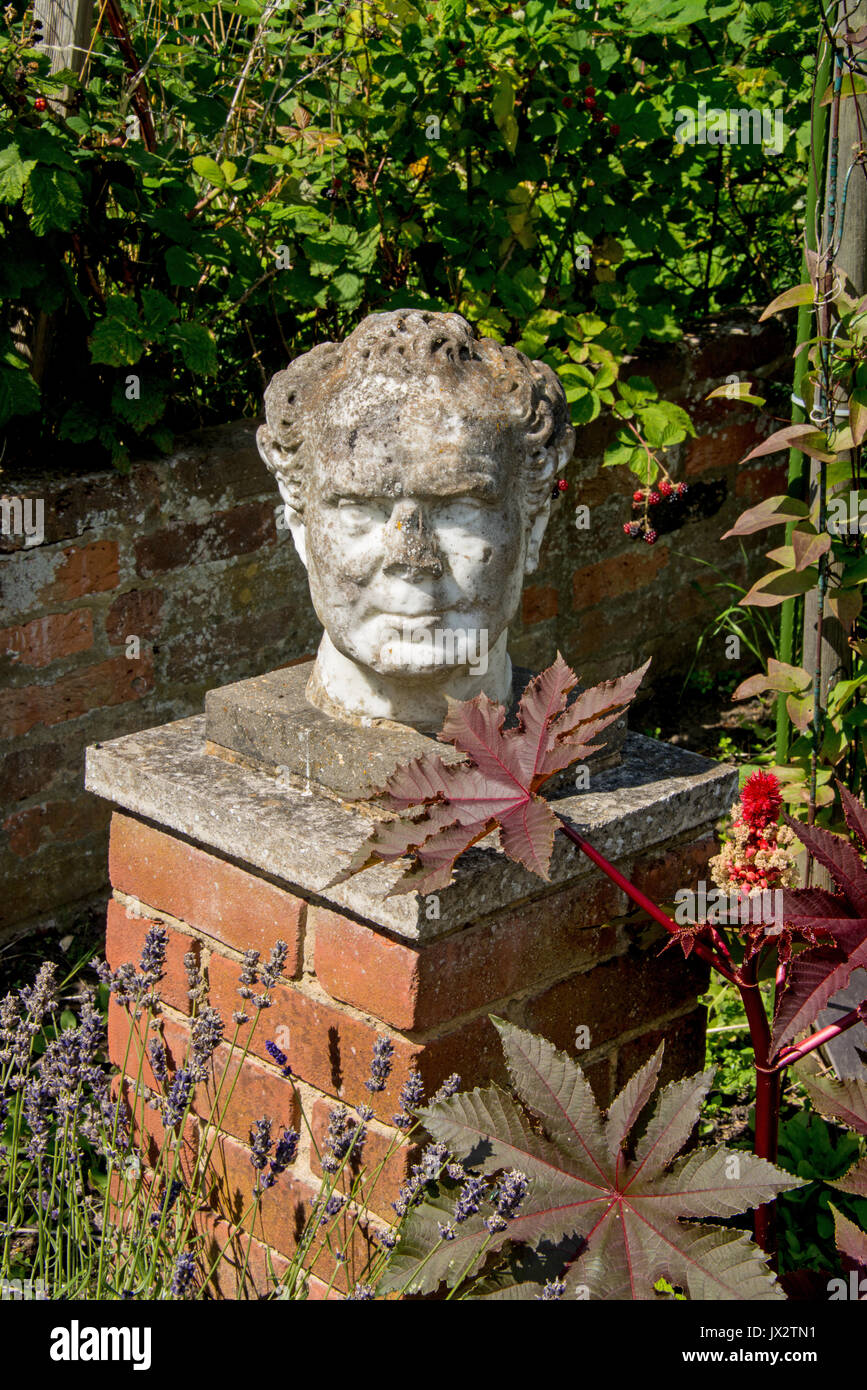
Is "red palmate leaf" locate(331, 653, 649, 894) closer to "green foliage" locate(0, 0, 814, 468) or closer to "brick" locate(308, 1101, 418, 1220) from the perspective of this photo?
"brick" locate(308, 1101, 418, 1220)

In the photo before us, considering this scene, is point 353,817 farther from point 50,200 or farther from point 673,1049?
point 50,200

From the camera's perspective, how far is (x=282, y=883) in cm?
217

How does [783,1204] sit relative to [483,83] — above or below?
below

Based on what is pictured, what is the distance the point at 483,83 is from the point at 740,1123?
259 cm

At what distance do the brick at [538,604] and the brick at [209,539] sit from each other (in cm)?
84

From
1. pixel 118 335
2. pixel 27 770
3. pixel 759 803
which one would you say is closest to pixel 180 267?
pixel 118 335

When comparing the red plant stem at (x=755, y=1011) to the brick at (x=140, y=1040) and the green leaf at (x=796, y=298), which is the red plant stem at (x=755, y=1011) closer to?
the brick at (x=140, y=1040)

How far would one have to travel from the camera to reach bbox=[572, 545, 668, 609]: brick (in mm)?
4281

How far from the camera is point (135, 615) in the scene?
340cm

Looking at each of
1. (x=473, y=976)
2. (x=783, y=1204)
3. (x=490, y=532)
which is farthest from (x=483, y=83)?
(x=783, y=1204)

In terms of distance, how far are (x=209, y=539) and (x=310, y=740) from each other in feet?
4.56

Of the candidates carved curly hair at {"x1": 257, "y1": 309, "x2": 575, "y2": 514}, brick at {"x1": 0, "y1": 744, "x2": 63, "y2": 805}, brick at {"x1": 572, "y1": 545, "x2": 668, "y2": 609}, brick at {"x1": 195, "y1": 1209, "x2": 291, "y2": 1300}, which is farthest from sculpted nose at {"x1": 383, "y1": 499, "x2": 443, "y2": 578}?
brick at {"x1": 572, "y1": 545, "x2": 668, "y2": 609}

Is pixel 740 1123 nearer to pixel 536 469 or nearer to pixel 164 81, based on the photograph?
pixel 536 469

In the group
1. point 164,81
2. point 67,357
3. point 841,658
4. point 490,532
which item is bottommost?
point 841,658
